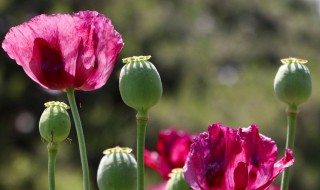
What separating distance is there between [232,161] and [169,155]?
30cm

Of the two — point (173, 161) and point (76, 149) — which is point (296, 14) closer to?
point (76, 149)

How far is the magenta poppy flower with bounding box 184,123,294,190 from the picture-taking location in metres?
0.62

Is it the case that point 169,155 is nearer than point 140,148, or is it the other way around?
point 140,148

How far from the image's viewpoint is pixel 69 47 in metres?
0.69

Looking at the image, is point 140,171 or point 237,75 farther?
point 237,75

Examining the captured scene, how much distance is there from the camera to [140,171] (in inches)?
24.7

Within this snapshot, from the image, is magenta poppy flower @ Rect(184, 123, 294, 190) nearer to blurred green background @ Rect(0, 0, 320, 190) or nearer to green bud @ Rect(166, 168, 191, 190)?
green bud @ Rect(166, 168, 191, 190)

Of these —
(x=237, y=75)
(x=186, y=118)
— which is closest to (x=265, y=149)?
(x=186, y=118)

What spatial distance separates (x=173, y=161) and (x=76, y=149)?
6.42m

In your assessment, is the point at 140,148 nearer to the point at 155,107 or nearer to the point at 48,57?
the point at 48,57

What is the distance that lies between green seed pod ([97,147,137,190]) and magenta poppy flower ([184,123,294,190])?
89mm

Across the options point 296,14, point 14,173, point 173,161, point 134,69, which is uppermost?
point 296,14

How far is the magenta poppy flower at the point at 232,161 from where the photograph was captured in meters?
0.62

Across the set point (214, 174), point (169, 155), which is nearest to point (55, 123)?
point (214, 174)
